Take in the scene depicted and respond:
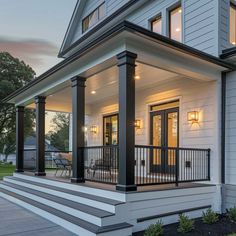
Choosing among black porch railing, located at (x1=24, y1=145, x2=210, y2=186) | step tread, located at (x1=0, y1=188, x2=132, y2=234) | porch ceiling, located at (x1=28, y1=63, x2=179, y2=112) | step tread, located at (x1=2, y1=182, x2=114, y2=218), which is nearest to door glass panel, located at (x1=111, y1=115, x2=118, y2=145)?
porch ceiling, located at (x1=28, y1=63, x2=179, y2=112)

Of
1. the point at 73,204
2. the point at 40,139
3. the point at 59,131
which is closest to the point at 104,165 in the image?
the point at 73,204

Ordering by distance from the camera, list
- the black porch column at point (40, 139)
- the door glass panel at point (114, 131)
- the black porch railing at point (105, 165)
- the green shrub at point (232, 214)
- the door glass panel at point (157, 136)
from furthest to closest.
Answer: the door glass panel at point (114, 131) → the black porch column at point (40, 139) → the door glass panel at point (157, 136) → the black porch railing at point (105, 165) → the green shrub at point (232, 214)

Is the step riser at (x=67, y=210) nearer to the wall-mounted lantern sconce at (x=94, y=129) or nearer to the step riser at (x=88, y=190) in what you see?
the step riser at (x=88, y=190)

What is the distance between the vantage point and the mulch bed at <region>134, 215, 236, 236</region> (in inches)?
220

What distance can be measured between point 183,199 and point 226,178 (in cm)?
150

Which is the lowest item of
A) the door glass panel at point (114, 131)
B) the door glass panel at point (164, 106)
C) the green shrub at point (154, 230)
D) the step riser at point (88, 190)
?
the green shrub at point (154, 230)

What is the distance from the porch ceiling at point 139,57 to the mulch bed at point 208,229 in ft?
10.9

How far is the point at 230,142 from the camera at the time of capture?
23.9 ft

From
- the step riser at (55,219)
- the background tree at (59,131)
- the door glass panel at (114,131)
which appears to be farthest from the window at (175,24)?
the background tree at (59,131)

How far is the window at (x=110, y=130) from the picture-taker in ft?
39.0

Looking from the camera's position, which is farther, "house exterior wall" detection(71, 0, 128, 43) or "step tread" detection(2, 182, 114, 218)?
"house exterior wall" detection(71, 0, 128, 43)

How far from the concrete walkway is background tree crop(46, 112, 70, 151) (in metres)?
50.0

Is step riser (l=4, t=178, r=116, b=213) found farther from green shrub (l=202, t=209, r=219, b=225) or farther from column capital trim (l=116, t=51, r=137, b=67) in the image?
column capital trim (l=116, t=51, r=137, b=67)

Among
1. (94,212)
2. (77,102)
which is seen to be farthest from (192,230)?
(77,102)
